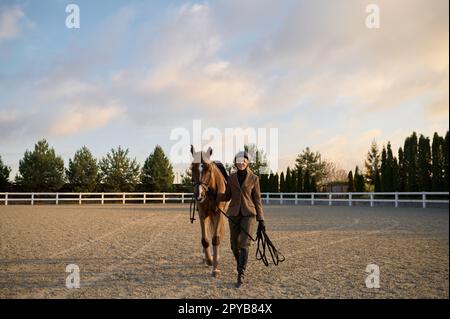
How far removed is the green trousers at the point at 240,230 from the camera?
493 centimetres

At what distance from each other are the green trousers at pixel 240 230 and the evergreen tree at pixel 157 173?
3365 centimetres

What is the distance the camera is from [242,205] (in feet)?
16.6

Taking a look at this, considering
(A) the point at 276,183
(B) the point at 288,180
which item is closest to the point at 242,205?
(B) the point at 288,180

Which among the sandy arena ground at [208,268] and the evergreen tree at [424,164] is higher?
the evergreen tree at [424,164]

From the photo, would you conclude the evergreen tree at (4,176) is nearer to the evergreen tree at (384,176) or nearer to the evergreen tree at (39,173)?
Answer: the evergreen tree at (39,173)

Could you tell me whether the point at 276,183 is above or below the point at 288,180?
below

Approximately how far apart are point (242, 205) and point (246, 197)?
0.45 ft

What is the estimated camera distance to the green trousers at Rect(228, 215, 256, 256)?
16.2 ft

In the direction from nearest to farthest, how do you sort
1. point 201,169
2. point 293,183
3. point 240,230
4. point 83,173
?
1. point 240,230
2. point 201,169
3. point 293,183
4. point 83,173

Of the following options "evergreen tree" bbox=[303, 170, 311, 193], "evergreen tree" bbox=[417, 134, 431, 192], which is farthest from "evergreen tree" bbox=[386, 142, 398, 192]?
"evergreen tree" bbox=[303, 170, 311, 193]

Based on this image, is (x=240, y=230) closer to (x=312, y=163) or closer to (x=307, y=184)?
(x=307, y=184)

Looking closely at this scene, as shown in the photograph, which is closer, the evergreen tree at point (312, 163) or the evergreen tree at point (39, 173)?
the evergreen tree at point (39, 173)

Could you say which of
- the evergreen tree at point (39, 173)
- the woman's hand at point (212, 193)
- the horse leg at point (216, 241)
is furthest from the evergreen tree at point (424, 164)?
the evergreen tree at point (39, 173)

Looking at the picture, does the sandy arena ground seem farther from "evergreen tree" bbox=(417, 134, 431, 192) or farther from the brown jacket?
"evergreen tree" bbox=(417, 134, 431, 192)
